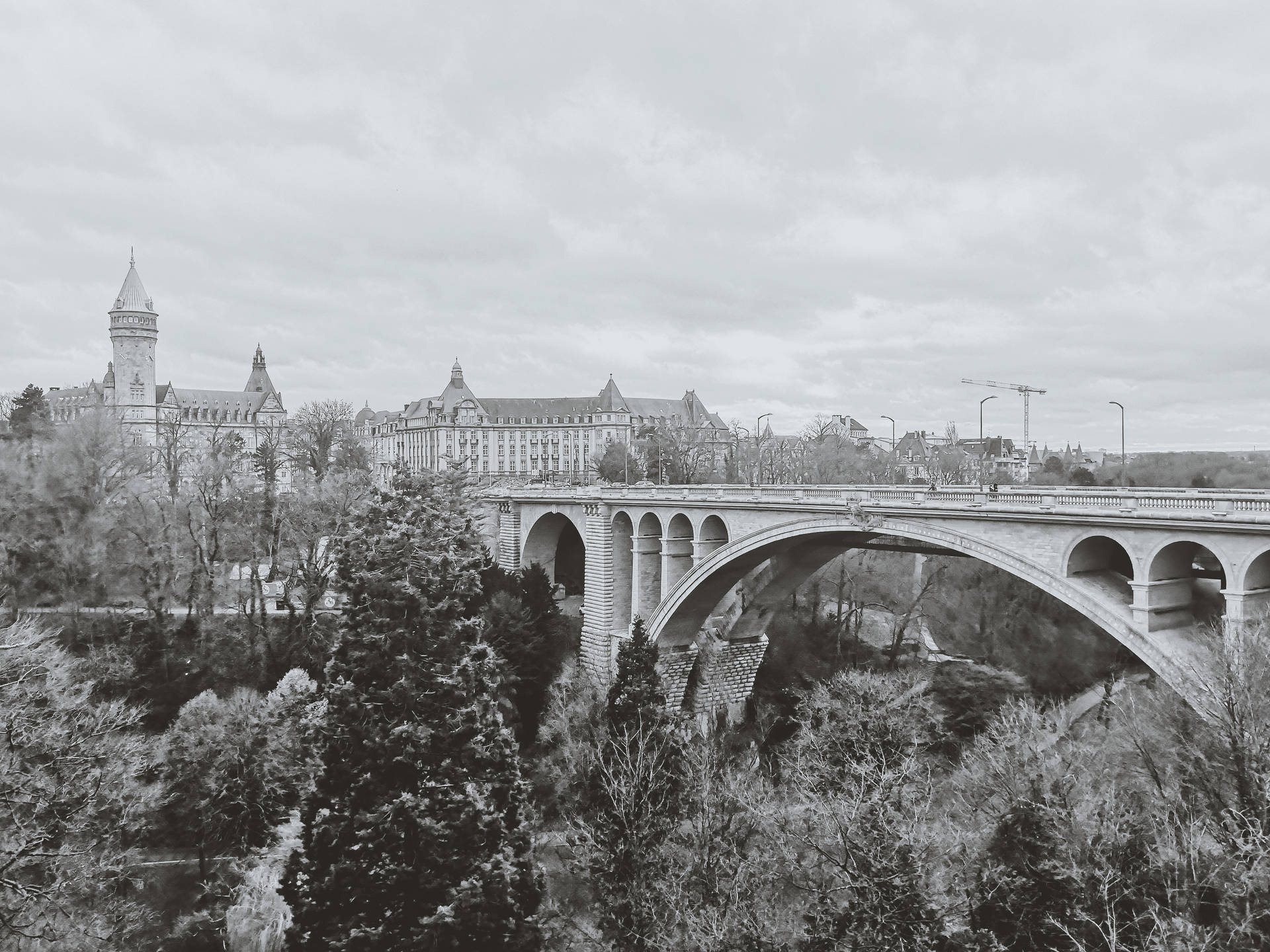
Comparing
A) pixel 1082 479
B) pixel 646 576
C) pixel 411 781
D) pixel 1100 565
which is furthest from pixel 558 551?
pixel 1100 565

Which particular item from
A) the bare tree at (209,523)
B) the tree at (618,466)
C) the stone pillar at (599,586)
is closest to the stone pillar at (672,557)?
the stone pillar at (599,586)

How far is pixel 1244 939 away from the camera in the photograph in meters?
13.5

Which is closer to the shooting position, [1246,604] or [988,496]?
[1246,604]

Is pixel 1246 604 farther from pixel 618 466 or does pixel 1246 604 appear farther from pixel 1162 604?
pixel 618 466

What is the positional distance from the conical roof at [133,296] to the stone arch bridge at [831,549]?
284 ft

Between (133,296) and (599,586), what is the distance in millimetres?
100473

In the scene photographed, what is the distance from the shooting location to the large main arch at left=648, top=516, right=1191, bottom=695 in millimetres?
20531

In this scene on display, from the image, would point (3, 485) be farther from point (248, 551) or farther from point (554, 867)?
point (554, 867)

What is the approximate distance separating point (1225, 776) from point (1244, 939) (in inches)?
141

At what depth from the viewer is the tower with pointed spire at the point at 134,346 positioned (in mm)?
115125

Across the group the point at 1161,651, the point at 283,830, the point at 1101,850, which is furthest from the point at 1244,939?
the point at 283,830

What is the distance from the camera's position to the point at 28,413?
6069 cm

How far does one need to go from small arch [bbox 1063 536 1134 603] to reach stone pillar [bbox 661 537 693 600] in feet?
56.5

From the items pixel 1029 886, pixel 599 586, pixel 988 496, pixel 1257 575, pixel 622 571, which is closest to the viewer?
pixel 1029 886
